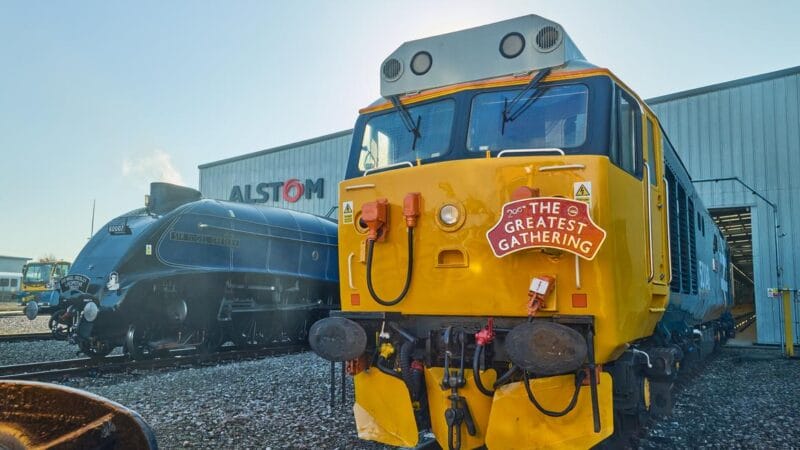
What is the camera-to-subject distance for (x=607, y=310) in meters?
3.71

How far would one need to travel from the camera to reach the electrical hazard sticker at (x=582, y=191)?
12.2 feet

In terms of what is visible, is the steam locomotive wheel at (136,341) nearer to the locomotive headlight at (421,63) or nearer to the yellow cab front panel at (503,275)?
the yellow cab front panel at (503,275)

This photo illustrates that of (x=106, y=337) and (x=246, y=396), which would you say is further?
(x=106, y=337)

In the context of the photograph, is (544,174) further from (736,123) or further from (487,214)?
(736,123)

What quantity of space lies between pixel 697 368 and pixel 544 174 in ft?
26.7

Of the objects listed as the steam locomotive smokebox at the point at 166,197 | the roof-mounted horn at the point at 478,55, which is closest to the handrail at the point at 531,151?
the roof-mounted horn at the point at 478,55

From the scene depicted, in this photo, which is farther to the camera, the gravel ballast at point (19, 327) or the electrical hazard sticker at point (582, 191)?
the gravel ballast at point (19, 327)

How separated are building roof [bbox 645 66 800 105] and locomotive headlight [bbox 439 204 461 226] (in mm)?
15543

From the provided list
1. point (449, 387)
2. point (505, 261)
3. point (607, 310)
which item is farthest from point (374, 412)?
point (607, 310)

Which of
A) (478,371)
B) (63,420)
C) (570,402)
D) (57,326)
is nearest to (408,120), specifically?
(478,371)

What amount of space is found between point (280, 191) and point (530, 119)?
68.0 feet

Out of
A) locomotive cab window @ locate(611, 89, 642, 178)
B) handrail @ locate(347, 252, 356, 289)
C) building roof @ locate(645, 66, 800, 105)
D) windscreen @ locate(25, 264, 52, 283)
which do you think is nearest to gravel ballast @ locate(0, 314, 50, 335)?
windscreen @ locate(25, 264, 52, 283)

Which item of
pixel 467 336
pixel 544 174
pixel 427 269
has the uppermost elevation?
pixel 544 174

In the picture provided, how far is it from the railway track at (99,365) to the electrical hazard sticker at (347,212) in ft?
17.1
